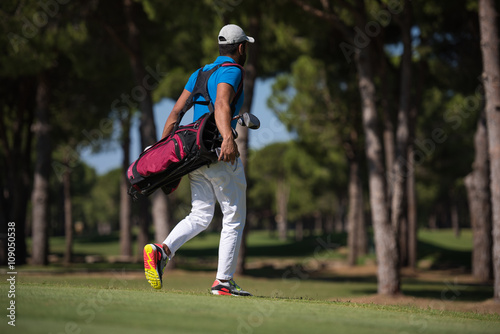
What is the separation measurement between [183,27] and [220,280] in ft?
51.1

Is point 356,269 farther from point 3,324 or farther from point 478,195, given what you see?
point 3,324

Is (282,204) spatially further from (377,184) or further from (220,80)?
(220,80)

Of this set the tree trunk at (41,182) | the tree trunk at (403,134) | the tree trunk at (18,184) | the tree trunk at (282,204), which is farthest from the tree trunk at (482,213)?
the tree trunk at (282,204)

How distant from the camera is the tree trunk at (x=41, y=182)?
19.1 m

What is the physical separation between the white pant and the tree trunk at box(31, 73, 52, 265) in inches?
584

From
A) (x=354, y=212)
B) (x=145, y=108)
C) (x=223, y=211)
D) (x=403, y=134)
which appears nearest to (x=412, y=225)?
(x=354, y=212)

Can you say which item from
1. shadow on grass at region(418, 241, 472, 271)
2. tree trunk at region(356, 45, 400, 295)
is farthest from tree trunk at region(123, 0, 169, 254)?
shadow on grass at region(418, 241, 472, 271)

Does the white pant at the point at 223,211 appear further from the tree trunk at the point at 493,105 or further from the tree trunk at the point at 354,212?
the tree trunk at the point at 354,212

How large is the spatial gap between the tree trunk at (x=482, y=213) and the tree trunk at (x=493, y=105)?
24.3ft

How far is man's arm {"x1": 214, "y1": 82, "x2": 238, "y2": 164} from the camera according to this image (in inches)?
193

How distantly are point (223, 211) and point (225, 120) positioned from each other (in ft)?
2.66

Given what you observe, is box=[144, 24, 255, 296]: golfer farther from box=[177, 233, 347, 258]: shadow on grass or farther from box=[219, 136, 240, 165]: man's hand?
box=[177, 233, 347, 258]: shadow on grass

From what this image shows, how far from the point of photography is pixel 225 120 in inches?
195

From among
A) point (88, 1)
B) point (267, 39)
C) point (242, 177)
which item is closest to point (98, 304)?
point (242, 177)
